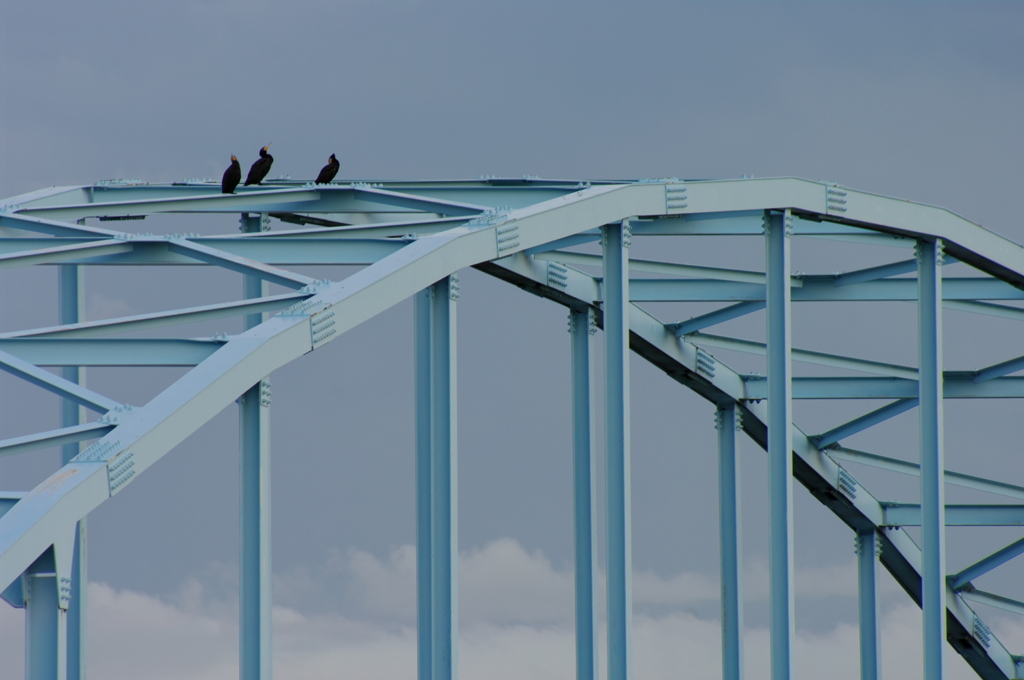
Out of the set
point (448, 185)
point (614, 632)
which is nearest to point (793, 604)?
point (614, 632)

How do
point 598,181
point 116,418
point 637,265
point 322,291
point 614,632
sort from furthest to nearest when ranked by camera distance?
point 637,265
point 598,181
point 614,632
point 322,291
point 116,418

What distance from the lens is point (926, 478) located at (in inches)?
795

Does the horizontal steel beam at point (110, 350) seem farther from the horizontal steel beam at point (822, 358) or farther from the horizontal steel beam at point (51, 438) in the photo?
the horizontal steel beam at point (822, 358)

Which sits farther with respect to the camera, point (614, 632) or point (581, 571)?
point (581, 571)

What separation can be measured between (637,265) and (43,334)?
27.6 feet

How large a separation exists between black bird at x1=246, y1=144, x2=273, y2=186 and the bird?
0.61 metres

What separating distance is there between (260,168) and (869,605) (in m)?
10.6

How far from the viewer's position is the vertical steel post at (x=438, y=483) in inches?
616

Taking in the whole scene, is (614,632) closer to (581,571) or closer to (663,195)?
(581,571)

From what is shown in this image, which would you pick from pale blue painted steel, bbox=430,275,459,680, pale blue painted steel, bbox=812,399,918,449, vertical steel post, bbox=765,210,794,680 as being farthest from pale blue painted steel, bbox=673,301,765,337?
pale blue painted steel, bbox=430,275,459,680

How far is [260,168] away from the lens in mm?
20219

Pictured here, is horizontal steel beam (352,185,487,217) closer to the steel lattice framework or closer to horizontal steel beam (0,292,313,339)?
the steel lattice framework

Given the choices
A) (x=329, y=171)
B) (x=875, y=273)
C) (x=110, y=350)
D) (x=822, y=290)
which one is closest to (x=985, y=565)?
(x=822, y=290)

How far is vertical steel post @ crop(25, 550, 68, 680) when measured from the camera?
1172 centimetres
